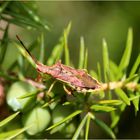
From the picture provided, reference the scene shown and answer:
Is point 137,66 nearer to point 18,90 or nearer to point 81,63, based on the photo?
point 81,63

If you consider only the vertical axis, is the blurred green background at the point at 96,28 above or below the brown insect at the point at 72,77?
above

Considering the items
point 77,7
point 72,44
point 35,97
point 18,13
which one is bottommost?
point 35,97

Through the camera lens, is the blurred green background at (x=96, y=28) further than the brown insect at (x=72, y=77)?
Yes

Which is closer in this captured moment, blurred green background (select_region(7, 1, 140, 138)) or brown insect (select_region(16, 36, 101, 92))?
brown insect (select_region(16, 36, 101, 92))

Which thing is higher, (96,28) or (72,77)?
(96,28)

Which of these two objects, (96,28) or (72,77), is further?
(96,28)

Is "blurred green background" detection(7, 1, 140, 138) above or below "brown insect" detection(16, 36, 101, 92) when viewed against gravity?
above

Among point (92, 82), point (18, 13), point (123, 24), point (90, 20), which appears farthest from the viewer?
point (90, 20)

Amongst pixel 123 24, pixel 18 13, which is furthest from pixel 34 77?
pixel 123 24
